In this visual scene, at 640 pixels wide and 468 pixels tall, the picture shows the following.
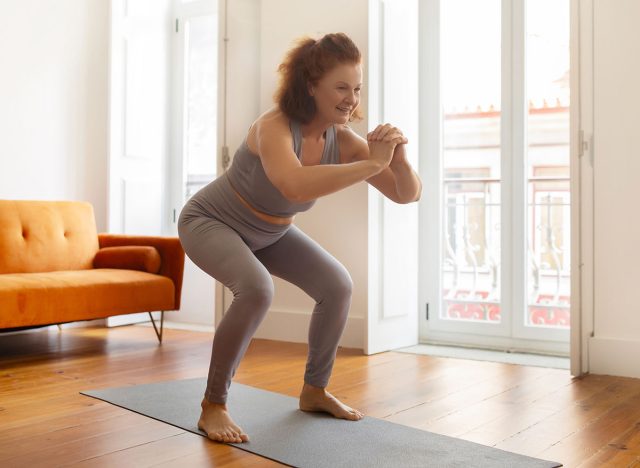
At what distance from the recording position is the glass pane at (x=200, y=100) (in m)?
5.09

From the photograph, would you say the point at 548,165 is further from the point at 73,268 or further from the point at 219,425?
the point at 73,268

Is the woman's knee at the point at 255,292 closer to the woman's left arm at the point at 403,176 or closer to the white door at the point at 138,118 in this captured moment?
the woman's left arm at the point at 403,176

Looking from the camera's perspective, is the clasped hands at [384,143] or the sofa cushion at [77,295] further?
the sofa cushion at [77,295]

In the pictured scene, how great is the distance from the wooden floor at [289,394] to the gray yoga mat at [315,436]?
7 centimetres

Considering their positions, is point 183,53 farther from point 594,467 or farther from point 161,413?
point 594,467

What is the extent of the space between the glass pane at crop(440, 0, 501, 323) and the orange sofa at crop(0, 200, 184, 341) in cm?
157

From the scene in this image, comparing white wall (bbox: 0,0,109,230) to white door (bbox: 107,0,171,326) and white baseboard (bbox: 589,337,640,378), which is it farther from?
white baseboard (bbox: 589,337,640,378)

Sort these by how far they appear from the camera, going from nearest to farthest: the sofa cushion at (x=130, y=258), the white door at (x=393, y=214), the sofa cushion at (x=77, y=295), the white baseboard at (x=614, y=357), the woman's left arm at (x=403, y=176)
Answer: the woman's left arm at (x=403, y=176), the white baseboard at (x=614, y=357), the sofa cushion at (x=77, y=295), the white door at (x=393, y=214), the sofa cushion at (x=130, y=258)

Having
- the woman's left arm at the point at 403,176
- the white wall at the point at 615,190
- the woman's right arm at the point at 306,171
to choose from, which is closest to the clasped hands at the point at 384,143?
the woman's right arm at the point at 306,171

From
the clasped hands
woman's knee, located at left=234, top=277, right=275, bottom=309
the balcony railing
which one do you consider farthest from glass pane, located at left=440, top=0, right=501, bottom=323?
woman's knee, located at left=234, top=277, right=275, bottom=309

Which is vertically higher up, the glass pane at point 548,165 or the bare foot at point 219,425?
the glass pane at point 548,165

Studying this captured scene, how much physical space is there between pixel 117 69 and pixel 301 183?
3310 mm

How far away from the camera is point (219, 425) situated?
2084 mm

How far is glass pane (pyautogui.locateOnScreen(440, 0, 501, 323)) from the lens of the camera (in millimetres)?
4008
